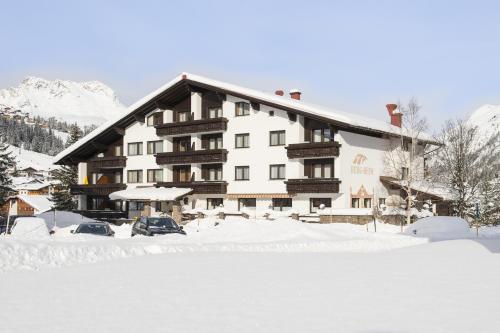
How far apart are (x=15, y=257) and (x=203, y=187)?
31074mm

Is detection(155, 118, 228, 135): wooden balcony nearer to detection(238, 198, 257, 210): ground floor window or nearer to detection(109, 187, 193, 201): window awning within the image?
detection(109, 187, 193, 201): window awning

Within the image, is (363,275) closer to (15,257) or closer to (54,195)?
(15,257)

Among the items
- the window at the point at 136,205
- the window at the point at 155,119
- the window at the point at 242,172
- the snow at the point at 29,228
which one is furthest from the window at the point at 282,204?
the snow at the point at 29,228

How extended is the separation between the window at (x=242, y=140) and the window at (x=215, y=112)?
106 inches

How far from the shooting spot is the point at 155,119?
169ft

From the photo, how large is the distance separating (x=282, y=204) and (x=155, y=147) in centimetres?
1401

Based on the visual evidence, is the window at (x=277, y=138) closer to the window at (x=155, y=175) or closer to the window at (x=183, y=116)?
the window at (x=183, y=116)

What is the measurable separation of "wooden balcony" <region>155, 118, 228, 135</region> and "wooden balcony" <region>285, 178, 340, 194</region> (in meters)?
7.75

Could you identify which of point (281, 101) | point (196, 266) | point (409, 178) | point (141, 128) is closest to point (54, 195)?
point (141, 128)

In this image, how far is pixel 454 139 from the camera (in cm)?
4772

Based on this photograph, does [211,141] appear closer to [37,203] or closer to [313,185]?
[313,185]

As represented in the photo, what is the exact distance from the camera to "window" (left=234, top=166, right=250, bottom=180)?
45.5 m

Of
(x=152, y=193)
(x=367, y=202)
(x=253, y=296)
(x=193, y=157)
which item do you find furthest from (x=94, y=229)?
(x=367, y=202)

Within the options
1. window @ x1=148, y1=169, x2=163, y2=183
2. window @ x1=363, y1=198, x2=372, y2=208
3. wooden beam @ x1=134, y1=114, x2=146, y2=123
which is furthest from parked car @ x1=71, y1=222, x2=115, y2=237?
wooden beam @ x1=134, y1=114, x2=146, y2=123
